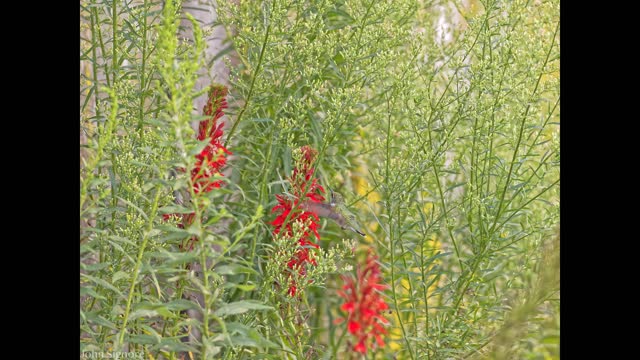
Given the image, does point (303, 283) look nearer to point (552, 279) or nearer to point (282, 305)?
point (282, 305)

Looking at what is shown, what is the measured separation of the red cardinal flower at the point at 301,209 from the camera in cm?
139

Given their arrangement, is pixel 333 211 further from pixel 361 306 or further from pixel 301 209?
pixel 361 306

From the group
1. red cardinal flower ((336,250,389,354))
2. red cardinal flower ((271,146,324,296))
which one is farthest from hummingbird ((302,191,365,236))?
red cardinal flower ((336,250,389,354))

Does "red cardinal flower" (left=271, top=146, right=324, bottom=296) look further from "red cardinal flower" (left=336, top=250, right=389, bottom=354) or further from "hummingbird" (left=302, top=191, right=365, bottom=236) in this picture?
"red cardinal flower" (left=336, top=250, right=389, bottom=354)

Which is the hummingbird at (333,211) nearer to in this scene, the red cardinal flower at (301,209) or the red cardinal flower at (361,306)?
the red cardinal flower at (301,209)

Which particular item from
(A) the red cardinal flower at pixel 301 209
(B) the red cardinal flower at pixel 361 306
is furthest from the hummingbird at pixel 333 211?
(B) the red cardinal flower at pixel 361 306

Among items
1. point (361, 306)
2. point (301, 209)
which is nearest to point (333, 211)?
point (301, 209)

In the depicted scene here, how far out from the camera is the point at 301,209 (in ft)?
4.80

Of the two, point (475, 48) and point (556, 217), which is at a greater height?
point (475, 48)

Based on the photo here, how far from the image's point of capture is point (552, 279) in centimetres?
69

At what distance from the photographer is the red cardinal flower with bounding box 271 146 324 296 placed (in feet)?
4.55
